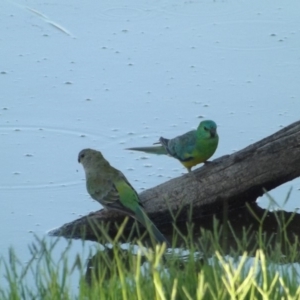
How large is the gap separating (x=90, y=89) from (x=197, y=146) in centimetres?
229

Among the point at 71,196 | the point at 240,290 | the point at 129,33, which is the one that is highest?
the point at 129,33

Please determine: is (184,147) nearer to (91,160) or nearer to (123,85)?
(91,160)

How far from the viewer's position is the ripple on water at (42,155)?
7.30 m

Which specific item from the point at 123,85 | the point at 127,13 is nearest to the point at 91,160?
the point at 123,85

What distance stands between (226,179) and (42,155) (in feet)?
5.31

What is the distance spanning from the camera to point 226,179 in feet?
21.9

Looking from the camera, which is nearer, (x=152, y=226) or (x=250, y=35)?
(x=152, y=226)

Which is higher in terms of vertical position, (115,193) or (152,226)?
(115,193)

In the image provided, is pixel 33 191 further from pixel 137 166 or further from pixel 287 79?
pixel 287 79

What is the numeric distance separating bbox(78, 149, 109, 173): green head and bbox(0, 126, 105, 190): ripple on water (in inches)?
18.0

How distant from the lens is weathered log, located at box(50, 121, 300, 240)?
664 centimetres

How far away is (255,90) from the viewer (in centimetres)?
880

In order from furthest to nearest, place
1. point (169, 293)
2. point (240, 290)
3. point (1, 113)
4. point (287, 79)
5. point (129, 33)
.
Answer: point (129, 33) → point (287, 79) → point (1, 113) → point (169, 293) → point (240, 290)

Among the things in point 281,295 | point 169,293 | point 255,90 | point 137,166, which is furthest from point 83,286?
point 255,90
